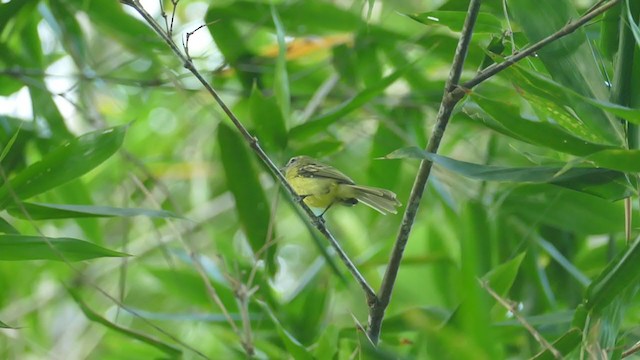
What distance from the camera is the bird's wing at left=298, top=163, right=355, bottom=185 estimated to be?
80.2 inches

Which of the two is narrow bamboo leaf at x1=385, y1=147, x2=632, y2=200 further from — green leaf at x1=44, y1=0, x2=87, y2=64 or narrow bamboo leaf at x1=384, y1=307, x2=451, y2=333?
green leaf at x1=44, y1=0, x2=87, y2=64

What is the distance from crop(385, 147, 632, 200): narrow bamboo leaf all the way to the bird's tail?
0.27m

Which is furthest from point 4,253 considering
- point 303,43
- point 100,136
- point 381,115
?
point 303,43

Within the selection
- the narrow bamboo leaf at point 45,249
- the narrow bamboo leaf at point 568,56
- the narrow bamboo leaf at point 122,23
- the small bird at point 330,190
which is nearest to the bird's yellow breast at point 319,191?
the small bird at point 330,190

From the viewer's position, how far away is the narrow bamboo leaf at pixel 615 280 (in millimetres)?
1499

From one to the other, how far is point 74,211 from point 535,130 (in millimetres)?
955

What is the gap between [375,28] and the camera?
2764 millimetres

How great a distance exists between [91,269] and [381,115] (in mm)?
1648

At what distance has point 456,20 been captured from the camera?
1806 millimetres

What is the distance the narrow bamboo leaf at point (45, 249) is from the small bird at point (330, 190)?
1.58ft

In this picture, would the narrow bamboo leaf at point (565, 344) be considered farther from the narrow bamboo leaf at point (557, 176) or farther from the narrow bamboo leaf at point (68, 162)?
the narrow bamboo leaf at point (68, 162)

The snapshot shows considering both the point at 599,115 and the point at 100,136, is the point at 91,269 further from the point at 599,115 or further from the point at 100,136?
the point at 599,115

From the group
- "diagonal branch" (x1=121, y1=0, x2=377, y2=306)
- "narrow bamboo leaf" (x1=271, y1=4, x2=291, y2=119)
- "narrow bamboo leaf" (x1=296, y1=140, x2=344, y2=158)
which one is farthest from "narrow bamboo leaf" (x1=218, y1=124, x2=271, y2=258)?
"diagonal branch" (x1=121, y1=0, x2=377, y2=306)

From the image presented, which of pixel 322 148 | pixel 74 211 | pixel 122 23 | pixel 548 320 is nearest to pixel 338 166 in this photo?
pixel 122 23
